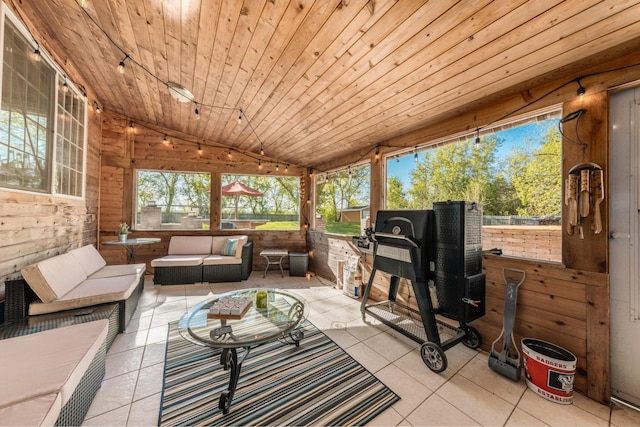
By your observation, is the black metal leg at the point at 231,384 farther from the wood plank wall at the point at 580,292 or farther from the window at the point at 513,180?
the window at the point at 513,180

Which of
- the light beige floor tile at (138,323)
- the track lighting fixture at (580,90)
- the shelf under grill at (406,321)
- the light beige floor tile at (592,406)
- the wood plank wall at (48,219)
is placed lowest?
the light beige floor tile at (592,406)

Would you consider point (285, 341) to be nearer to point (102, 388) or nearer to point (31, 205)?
point (102, 388)

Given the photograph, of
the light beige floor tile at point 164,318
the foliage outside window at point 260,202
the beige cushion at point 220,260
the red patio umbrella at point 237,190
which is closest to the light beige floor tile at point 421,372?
the light beige floor tile at point 164,318

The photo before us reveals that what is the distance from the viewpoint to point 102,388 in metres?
1.78

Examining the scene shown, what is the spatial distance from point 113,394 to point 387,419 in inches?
78.2

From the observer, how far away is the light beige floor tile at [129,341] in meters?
2.30

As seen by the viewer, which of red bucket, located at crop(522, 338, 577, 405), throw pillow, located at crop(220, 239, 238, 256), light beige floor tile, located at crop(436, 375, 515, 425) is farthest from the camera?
throw pillow, located at crop(220, 239, 238, 256)

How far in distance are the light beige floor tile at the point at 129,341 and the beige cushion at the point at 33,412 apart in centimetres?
142

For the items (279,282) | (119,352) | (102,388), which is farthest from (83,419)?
Result: (279,282)

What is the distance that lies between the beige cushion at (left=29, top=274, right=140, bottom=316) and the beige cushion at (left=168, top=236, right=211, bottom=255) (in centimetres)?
186

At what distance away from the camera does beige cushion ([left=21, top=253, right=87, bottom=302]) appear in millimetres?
2088

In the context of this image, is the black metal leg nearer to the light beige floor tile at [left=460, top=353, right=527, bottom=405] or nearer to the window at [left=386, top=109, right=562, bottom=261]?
the light beige floor tile at [left=460, top=353, right=527, bottom=405]

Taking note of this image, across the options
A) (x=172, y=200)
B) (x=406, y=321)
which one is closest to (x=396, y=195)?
(x=406, y=321)

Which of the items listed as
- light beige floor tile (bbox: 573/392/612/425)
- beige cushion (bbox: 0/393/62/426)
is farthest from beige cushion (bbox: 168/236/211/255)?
light beige floor tile (bbox: 573/392/612/425)
